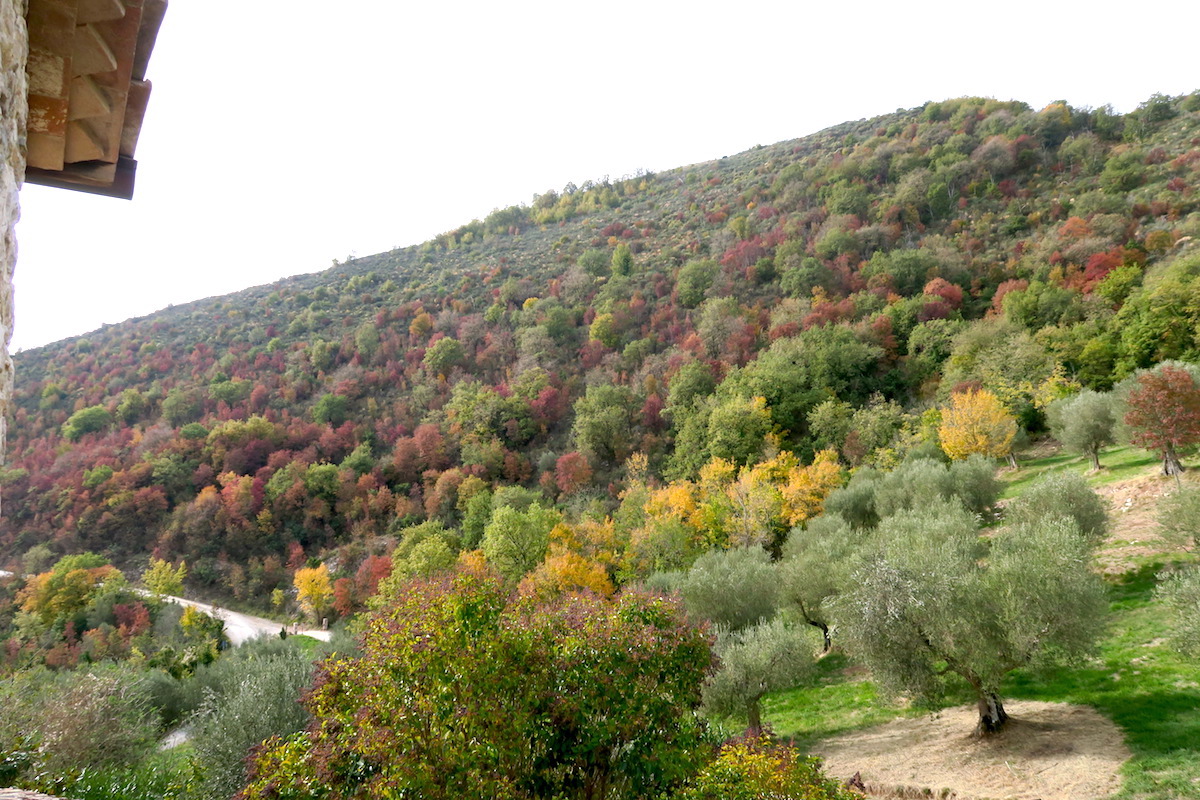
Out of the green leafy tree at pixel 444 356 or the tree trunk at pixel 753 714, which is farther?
the green leafy tree at pixel 444 356

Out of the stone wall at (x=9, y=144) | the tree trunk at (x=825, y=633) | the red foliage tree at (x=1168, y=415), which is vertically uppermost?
the stone wall at (x=9, y=144)

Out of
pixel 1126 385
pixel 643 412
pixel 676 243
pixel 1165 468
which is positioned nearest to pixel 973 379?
pixel 1126 385

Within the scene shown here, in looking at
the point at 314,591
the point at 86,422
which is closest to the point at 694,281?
the point at 314,591

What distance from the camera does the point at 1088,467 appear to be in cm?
2875

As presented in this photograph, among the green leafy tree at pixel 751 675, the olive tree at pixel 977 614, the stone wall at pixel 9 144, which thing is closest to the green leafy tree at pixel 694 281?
the green leafy tree at pixel 751 675

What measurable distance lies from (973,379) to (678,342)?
91.5ft

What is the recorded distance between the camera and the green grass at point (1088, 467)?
26062 millimetres

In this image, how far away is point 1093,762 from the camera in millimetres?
11930

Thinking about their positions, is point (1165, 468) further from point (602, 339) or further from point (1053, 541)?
point (602, 339)

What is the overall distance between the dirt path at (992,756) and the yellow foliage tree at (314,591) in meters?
34.8

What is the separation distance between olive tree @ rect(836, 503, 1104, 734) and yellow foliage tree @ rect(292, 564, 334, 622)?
118 feet

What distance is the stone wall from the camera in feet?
8.82

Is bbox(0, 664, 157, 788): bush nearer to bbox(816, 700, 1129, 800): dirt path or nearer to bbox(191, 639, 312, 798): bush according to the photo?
bbox(191, 639, 312, 798): bush

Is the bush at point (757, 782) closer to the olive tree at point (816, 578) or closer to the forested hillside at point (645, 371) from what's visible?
the olive tree at point (816, 578)
